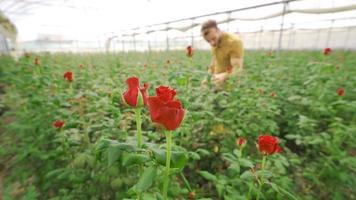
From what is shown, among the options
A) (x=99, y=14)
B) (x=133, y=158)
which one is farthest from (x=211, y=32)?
(x=99, y=14)

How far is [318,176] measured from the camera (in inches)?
64.7

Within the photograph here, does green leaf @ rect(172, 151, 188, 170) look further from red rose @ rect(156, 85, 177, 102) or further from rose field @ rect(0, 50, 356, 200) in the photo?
red rose @ rect(156, 85, 177, 102)

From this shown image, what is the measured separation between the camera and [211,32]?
2.95 meters

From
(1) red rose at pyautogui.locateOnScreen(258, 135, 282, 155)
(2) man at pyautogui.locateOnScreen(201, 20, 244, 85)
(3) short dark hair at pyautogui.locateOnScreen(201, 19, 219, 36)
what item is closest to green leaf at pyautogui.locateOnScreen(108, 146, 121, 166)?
(1) red rose at pyautogui.locateOnScreen(258, 135, 282, 155)

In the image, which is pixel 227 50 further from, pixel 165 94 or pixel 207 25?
pixel 165 94

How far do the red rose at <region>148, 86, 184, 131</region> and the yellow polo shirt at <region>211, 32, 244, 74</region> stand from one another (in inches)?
99.1

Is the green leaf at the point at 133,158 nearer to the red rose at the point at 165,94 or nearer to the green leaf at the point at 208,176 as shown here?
the red rose at the point at 165,94

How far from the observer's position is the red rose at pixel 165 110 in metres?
0.57

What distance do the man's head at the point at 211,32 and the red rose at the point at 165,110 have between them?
8.18 ft

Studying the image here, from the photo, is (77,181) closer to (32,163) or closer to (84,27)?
(32,163)

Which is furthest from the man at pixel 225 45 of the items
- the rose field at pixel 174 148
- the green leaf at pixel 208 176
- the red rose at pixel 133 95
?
the red rose at pixel 133 95

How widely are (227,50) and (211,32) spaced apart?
A: 306mm

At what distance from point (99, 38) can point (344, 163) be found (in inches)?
1174

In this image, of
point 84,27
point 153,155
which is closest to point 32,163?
point 153,155
